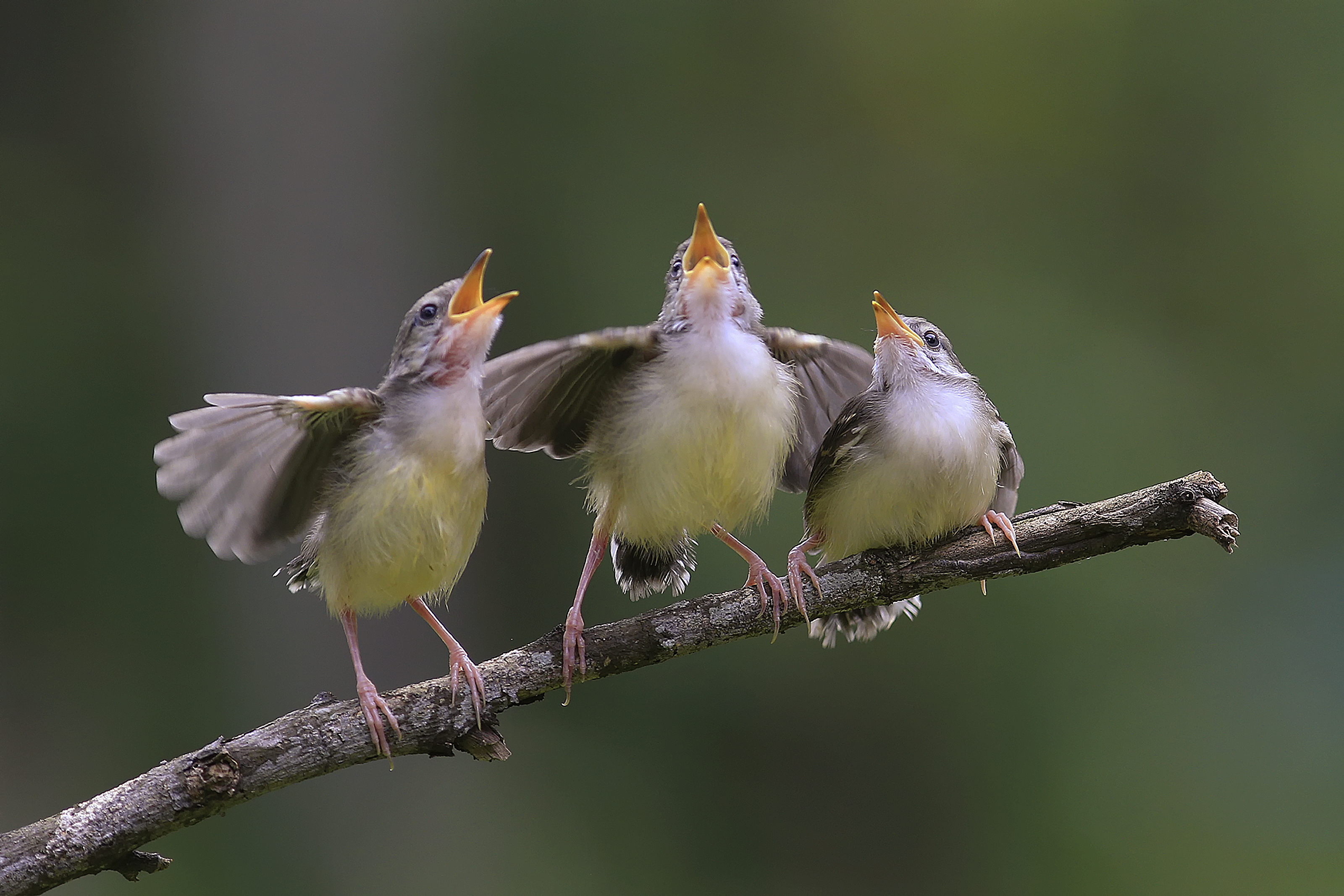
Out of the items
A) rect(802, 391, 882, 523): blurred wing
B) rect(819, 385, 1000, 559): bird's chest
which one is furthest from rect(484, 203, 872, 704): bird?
rect(819, 385, 1000, 559): bird's chest

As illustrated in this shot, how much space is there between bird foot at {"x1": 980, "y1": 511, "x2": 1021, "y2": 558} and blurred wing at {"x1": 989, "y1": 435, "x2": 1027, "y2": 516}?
0.95ft

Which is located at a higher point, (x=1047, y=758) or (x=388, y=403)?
(x=388, y=403)

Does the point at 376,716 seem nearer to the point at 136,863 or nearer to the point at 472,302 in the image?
the point at 136,863

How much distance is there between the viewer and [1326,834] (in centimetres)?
648

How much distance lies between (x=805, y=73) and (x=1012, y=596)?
3720mm

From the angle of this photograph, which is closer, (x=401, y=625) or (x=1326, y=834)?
(x=401, y=625)

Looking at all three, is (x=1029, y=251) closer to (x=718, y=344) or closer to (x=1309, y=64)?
(x=1309, y=64)

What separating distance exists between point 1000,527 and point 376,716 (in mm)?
1678

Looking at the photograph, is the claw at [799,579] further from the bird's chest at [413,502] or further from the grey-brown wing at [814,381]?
the bird's chest at [413,502]

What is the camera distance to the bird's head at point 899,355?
343 cm

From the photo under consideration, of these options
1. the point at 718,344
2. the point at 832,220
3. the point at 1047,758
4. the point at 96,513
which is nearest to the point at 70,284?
the point at 96,513

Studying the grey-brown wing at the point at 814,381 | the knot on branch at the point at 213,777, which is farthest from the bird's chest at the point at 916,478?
the knot on branch at the point at 213,777

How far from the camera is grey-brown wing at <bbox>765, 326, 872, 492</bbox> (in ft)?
11.8

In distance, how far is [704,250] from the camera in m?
3.16
